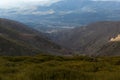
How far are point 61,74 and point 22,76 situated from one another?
5.93 feet

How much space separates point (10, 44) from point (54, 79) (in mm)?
173254

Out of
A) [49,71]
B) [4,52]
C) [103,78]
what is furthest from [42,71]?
[4,52]

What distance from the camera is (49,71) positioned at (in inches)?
666

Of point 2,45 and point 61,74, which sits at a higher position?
point 61,74

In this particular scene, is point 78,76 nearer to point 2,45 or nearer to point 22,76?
point 22,76

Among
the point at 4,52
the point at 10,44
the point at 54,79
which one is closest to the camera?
the point at 54,79

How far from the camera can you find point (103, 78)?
17.2 m

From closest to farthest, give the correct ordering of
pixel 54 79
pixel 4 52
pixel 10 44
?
1. pixel 54 79
2. pixel 4 52
3. pixel 10 44

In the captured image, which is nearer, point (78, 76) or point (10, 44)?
point (78, 76)

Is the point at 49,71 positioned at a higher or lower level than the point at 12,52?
higher

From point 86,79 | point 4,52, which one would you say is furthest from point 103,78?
point 4,52

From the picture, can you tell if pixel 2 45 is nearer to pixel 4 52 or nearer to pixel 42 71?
pixel 4 52

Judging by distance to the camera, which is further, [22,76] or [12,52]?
[12,52]

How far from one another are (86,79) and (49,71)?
1.78m
